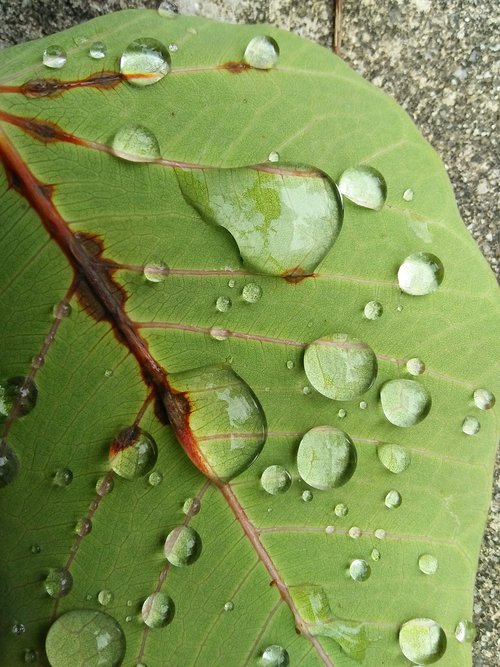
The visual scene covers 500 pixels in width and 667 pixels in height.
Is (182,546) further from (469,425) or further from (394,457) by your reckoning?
(469,425)

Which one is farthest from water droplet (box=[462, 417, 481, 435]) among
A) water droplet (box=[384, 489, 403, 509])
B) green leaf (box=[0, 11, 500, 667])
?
water droplet (box=[384, 489, 403, 509])

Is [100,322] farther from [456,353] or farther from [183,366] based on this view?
[456,353]

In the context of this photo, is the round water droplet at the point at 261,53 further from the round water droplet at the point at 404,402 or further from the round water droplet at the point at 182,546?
the round water droplet at the point at 182,546

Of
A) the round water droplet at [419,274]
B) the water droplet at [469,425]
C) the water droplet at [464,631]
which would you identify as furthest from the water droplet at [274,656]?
the round water droplet at [419,274]

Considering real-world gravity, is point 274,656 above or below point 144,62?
below

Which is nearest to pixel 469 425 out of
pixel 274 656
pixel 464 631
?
pixel 464 631

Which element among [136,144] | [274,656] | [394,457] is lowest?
[274,656]

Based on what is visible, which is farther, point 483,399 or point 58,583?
point 483,399

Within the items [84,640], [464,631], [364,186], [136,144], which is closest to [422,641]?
[464,631]
